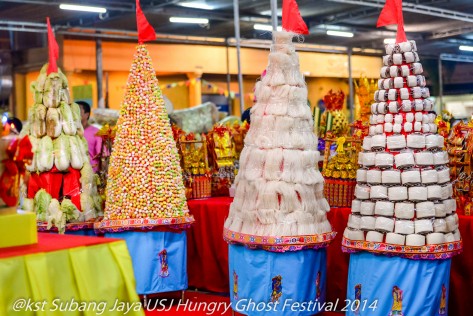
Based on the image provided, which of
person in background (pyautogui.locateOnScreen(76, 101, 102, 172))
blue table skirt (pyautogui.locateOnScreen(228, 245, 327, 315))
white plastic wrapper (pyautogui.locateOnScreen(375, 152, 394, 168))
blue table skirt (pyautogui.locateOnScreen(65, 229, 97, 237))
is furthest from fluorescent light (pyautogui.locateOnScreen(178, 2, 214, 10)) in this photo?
white plastic wrapper (pyautogui.locateOnScreen(375, 152, 394, 168))

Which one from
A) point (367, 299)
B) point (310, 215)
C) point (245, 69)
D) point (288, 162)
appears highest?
point (245, 69)

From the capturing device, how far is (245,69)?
509 inches

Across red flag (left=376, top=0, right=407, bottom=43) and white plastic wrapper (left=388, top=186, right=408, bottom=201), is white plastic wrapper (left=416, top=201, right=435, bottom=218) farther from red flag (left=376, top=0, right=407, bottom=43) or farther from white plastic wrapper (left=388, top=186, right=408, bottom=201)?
red flag (left=376, top=0, right=407, bottom=43)

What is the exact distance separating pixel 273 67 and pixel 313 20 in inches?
257

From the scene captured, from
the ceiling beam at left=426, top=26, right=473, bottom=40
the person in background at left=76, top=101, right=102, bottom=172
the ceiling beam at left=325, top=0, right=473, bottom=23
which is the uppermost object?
the ceiling beam at left=325, top=0, right=473, bottom=23

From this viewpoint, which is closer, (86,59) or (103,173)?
(103,173)

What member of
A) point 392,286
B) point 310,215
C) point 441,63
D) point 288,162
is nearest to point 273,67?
point 288,162

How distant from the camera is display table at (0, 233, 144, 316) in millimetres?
2984

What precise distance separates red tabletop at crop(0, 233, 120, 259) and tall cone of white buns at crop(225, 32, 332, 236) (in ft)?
5.95

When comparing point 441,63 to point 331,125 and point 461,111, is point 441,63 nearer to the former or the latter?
point 461,111

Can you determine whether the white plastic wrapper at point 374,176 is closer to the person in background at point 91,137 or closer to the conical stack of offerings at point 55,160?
the conical stack of offerings at point 55,160

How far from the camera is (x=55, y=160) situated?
600 cm

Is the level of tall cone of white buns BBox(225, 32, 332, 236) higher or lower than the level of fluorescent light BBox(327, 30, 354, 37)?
lower

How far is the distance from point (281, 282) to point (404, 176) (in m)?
1.10
